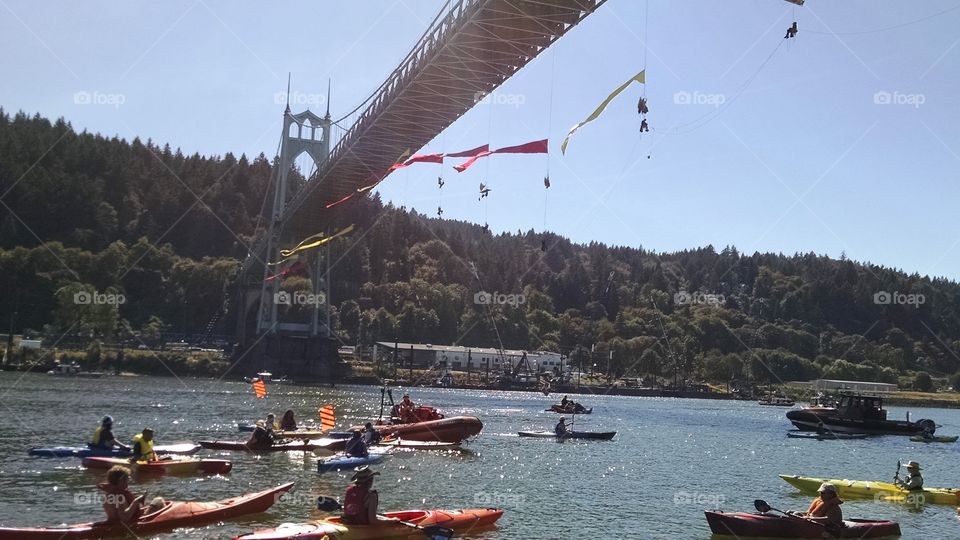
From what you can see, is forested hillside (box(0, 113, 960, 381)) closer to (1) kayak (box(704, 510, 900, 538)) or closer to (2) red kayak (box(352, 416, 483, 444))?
(2) red kayak (box(352, 416, 483, 444))

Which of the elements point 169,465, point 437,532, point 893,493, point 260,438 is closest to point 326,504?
point 437,532

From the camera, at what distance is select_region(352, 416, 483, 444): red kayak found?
37.6 meters

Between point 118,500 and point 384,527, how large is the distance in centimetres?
525

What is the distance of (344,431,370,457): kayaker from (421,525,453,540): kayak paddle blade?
11974 millimetres

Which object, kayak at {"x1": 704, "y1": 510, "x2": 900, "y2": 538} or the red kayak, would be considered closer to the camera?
kayak at {"x1": 704, "y1": 510, "x2": 900, "y2": 538}

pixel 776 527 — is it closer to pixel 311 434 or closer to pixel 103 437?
pixel 103 437

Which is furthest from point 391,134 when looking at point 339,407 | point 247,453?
point 247,453

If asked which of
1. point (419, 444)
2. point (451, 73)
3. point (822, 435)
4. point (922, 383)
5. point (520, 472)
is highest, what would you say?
point (451, 73)

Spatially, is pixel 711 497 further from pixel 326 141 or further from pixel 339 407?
pixel 326 141

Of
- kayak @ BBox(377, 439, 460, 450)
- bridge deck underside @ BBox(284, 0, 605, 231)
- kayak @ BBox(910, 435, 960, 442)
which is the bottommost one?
kayak @ BBox(910, 435, 960, 442)

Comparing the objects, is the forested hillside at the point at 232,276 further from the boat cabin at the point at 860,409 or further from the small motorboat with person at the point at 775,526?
the small motorboat with person at the point at 775,526

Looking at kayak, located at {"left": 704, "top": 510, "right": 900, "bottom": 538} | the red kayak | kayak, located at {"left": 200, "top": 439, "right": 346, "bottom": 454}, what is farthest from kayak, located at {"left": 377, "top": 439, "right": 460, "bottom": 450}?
kayak, located at {"left": 704, "top": 510, "right": 900, "bottom": 538}

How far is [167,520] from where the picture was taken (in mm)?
18484

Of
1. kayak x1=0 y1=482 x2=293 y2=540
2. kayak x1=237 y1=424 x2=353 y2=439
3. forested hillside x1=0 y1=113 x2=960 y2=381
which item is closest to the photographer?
kayak x1=0 y1=482 x2=293 y2=540
